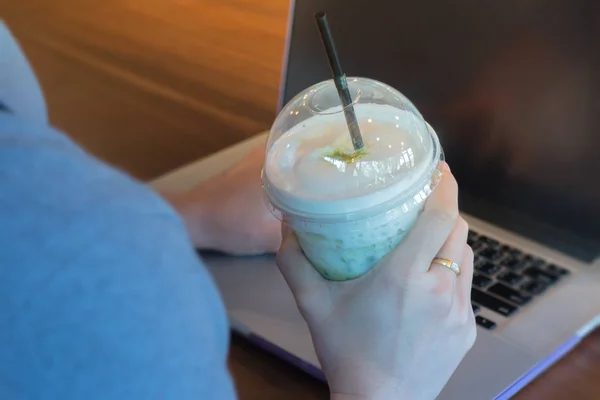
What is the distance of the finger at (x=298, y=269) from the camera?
55 cm

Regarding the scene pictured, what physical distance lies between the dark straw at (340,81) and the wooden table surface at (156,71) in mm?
531

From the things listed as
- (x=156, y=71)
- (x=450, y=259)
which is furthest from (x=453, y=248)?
(x=156, y=71)

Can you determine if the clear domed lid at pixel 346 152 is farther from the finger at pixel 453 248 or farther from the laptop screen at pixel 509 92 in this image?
the laptop screen at pixel 509 92

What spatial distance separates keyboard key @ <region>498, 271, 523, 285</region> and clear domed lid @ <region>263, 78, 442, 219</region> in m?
0.23

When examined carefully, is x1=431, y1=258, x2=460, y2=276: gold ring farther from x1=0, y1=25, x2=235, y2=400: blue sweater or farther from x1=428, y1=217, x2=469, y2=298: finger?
x1=0, y1=25, x2=235, y2=400: blue sweater

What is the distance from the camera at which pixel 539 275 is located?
71 cm

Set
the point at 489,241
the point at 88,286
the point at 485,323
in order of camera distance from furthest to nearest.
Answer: the point at 489,241
the point at 485,323
the point at 88,286

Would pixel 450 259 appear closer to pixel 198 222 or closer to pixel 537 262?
pixel 537 262

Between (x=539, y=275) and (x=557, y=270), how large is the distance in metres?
0.02

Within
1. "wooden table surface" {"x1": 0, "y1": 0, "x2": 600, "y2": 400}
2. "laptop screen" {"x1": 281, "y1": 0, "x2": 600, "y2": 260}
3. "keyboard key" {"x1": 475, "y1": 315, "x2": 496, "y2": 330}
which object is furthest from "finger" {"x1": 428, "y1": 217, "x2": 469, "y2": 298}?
"wooden table surface" {"x1": 0, "y1": 0, "x2": 600, "y2": 400}

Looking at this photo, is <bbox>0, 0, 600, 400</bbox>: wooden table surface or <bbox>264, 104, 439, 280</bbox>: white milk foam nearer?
<bbox>264, 104, 439, 280</bbox>: white milk foam

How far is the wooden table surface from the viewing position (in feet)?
3.56

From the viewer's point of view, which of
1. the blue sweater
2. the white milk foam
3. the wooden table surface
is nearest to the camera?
the blue sweater

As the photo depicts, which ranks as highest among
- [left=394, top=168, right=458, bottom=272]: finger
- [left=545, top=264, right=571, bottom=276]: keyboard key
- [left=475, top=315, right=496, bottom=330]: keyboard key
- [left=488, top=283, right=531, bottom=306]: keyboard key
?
[left=394, top=168, right=458, bottom=272]: finger
